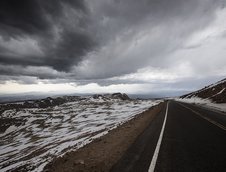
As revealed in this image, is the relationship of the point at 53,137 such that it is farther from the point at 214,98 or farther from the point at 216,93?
the point at 216,93

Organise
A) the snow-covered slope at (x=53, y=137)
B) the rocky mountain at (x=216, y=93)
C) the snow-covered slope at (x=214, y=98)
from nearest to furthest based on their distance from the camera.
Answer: the snow-covered slope at (x=53, y=137) → the snow-covered slope at (x=214, y=98) → the rocky mountain at (x=216, y=93)

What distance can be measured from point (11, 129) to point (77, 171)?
136m

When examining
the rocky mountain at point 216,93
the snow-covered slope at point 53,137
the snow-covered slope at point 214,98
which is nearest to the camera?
the snow-covered slope at point 53,137

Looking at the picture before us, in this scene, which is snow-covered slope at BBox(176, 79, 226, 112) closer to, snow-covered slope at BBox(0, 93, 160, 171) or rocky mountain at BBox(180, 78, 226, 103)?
rocky mountain at BBox(180, 78, 226, 103)

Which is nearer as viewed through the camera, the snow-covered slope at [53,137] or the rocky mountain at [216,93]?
the snow-covered slope at [53,137]

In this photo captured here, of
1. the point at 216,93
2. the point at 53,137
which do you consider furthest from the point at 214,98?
the point at 53,137

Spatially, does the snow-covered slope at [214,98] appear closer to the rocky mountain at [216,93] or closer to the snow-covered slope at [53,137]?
the rocky mountain at [216,93]

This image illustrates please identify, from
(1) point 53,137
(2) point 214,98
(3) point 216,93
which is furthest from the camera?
(3) point 216,93

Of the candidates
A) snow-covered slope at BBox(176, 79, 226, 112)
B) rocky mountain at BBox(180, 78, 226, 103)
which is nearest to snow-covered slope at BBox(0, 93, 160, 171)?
snow-covered slope at BBox(176, 79, 226, 112)

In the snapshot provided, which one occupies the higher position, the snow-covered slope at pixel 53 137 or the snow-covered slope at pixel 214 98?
the snow-covered slope at pixel 214 98

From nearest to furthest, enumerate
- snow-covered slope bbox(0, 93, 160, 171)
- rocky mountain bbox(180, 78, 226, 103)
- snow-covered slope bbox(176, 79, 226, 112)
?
snow-covered slope bbox(0, 93, 160, 171)
snow-covered slope bbox(176, 79, 226, 112)
rocky mountain bbox(180, 78, 226, 103)

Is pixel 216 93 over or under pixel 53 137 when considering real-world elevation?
over

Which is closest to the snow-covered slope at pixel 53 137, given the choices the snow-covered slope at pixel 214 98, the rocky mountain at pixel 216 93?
the snow-covered slope at pixel 214 98

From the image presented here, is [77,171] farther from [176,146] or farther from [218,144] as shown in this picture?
[218,144]
